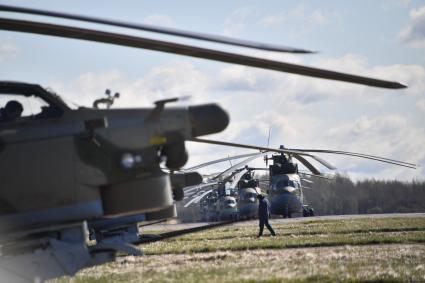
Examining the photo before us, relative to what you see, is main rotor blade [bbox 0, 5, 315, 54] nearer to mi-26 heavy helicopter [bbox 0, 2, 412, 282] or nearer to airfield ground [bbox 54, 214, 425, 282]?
mi-26 heavy helicopter [bbox 0, 2, 412, 282]

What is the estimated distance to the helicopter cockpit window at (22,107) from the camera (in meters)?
9.30

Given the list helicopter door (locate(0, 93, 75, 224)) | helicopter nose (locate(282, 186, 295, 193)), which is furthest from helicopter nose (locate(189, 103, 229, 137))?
helicopter nose (locate(282, 186, 295, 193))

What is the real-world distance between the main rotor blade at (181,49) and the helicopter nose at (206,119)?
7.40 ft

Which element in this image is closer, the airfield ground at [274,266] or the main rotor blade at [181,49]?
the main rotor blade at [181,49]

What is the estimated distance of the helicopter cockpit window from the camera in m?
9.30

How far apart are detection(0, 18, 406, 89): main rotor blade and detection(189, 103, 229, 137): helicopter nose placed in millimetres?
2256

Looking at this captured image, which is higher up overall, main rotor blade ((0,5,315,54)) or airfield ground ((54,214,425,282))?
main rotor blade ((0,5,315,54))

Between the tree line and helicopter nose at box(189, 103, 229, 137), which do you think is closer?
helicopter nose at box(189, 103, 229, 137)

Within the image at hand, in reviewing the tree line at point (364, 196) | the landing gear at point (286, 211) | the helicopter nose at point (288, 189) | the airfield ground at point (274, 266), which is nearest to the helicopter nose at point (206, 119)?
the airfield ground at point (274, 266)

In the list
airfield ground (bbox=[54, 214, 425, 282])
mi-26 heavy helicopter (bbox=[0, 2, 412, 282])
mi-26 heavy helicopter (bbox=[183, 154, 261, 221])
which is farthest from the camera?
mi-26 heavy helicopter (bbox=[183, 154, 261, 221])

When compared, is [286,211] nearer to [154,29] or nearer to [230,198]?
[230,198]

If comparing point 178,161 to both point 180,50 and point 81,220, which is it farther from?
point 180,50

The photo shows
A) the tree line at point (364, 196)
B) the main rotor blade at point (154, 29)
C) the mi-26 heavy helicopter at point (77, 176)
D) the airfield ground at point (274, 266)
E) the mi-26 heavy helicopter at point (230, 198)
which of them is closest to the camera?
the main rotor blade at point (154, 29)

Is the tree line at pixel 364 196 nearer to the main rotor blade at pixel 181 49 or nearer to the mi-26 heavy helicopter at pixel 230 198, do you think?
the mi-26 heavy helicopter at pixel 230 198
